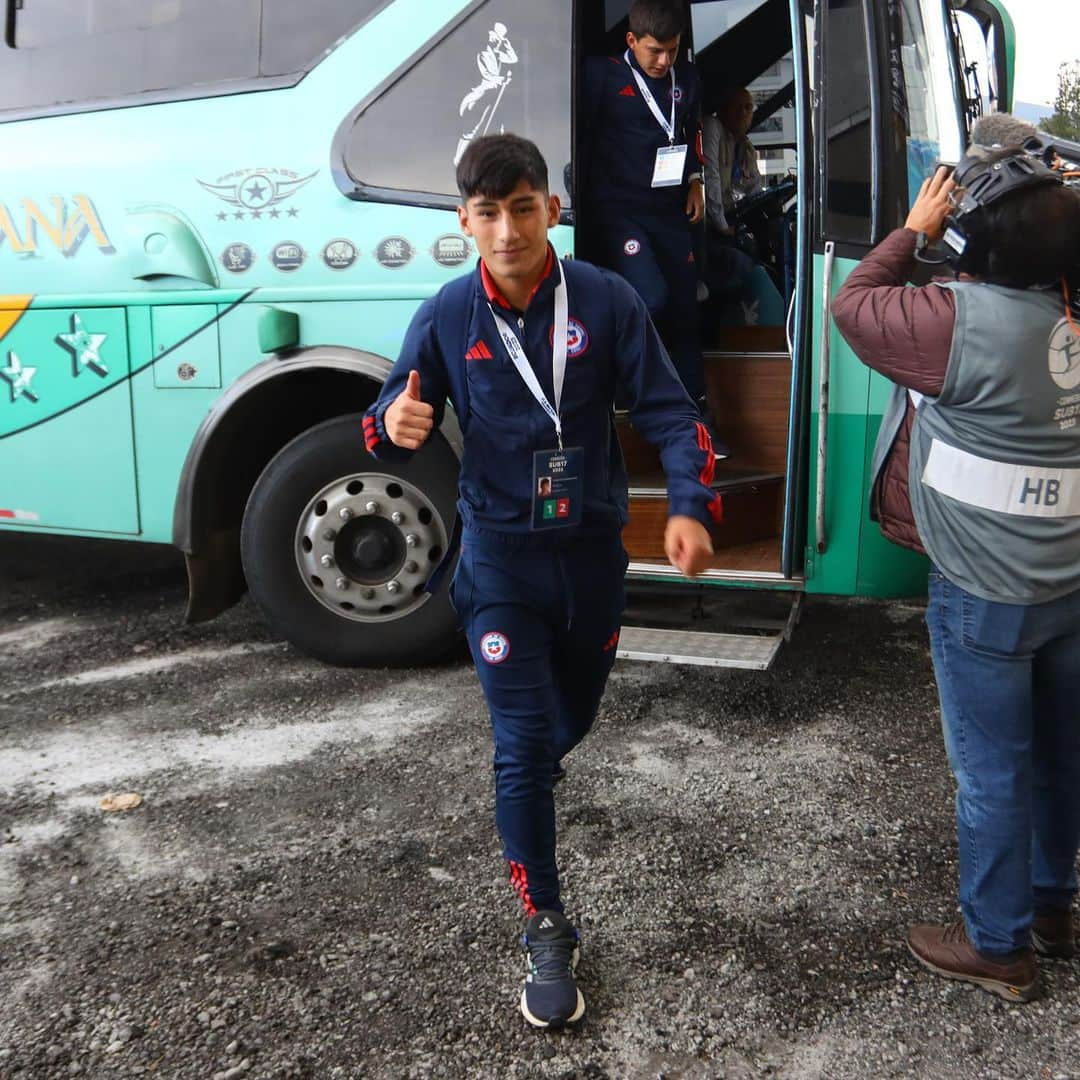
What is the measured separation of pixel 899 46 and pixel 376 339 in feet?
6.72

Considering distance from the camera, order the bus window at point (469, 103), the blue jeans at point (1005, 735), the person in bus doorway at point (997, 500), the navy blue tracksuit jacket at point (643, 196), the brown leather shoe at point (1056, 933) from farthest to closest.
A: the navy blue tracksuit jacket at point (643, 196)
the bus window at point (469, 103)
the brown leather shoe at point (1056, 933)
the blue jeans at point (1005, 735)
the person in bus doorway at point (997, 500)

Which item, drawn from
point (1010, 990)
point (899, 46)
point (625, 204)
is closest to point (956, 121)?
point (899, 46)

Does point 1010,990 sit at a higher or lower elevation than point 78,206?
lower

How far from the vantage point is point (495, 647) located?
2262 millimetres

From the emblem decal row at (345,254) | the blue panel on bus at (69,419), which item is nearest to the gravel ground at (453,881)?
the blue panel on bus at (69,419)

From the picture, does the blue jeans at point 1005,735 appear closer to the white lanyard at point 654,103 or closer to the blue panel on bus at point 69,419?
the white lanyard at point 654,103

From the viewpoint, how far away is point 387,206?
3.94 meters

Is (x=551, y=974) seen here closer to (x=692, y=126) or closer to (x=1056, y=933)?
(x=1056, y=933)

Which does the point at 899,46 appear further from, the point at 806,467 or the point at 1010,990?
the point at 1010,990

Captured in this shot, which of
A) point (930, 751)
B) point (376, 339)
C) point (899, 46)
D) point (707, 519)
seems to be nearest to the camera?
point (707, 519)

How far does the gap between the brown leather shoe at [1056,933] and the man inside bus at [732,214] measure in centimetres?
327

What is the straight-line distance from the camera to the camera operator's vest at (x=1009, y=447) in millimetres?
2045

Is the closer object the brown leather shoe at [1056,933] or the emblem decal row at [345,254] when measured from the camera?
the brown leather shoe at [1056,933]

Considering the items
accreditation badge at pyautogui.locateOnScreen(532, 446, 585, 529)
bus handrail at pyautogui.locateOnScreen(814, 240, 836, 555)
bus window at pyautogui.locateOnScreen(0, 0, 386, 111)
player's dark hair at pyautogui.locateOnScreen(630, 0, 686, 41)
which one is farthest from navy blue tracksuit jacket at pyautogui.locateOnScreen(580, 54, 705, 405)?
accreditation badge at pyautogui.locateOnScreen(532, 446, 585, 529)
